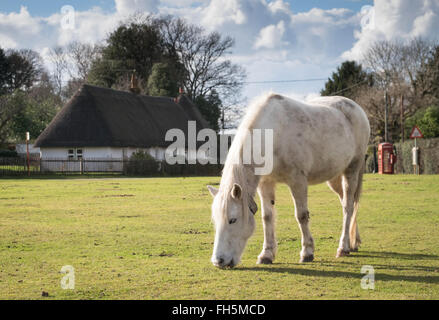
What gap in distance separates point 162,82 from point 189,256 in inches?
2023

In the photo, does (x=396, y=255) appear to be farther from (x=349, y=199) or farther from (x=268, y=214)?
(x=268, y=214)

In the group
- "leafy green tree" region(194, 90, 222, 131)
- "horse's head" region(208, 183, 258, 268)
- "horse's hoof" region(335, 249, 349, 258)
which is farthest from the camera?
"leafy green tree" region(194, 90, 222, 131)

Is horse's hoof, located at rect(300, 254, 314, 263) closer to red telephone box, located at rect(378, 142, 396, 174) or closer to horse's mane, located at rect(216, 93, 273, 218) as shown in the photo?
horse's mane, located at rect(216, 93, 273, 218)

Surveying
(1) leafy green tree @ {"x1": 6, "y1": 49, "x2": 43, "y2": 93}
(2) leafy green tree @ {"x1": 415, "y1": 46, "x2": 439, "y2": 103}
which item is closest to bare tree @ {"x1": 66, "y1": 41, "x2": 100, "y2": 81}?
(1) leafy green tree @ {"x1": 6, "y1": 49, "x2": 43, "y2": 93}

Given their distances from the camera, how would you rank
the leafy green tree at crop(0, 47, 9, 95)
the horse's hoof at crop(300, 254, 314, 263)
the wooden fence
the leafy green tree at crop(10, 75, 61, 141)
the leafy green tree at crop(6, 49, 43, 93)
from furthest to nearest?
1. the leafy green tree at crop(6, 49, 43, 93)
2. the leafy green tree at crop(0, 47, 9, 95)
3. the leafy green tree at crop(10, 75, 61, 141)
4. the wooden fence
5. the horse's hoof at crop(300, 254, 314, 263)

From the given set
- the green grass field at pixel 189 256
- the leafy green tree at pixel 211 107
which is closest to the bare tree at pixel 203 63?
the leafy green tree at pixel 211 107

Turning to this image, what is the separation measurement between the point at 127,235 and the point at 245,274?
361cm

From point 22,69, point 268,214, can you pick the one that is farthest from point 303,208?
point 22,69

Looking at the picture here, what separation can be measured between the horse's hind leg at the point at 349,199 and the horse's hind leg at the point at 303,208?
0.78 m

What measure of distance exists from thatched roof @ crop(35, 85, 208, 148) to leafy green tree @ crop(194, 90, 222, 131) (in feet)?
31.4

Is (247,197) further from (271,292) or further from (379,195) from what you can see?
(379,195)

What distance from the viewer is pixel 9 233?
360 inches

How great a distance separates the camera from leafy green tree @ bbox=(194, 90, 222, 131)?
60.0 m

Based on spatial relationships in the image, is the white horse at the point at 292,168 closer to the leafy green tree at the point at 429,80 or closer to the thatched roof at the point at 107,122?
the thatched roof at the point at 107,122
